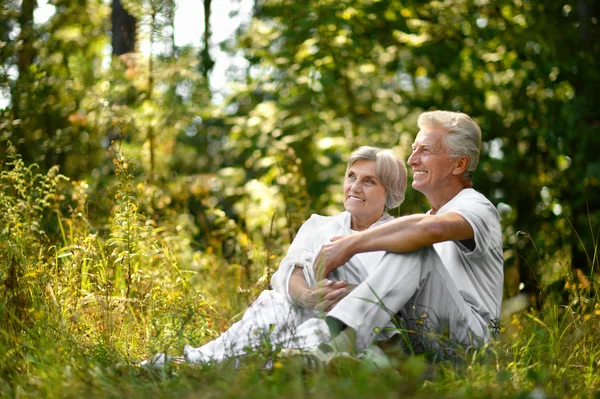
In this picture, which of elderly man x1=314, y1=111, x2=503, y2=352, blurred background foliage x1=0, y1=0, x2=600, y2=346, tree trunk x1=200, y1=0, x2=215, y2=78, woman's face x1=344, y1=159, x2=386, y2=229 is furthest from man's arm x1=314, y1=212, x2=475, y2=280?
tree trunk x1=200, y1=0, x2=215, y2=78

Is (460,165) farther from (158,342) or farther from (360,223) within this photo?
(158,342)

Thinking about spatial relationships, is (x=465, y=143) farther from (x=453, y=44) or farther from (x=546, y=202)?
(x=453, y=44)

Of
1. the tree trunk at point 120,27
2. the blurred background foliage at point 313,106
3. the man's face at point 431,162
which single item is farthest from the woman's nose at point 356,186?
the tree trunk at point 120,27

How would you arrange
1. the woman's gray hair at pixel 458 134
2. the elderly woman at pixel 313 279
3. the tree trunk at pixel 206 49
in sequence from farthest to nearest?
the tree trunk at pixel 206 49 < the woman's gray hair at pixel 458 134 < the elderly woman at pixel 313 279

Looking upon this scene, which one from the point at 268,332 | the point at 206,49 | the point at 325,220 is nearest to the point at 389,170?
the point at 325,220

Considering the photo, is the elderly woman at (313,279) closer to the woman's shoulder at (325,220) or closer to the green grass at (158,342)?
the woman's shoulder at (325,220)

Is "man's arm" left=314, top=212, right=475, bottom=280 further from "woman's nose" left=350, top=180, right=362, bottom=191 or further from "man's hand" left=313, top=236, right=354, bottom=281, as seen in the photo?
"woman's nose" left=350, top=180, right=362, bottom=191

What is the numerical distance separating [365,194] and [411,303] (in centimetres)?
65

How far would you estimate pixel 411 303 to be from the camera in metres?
3.02

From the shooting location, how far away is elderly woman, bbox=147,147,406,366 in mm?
2908

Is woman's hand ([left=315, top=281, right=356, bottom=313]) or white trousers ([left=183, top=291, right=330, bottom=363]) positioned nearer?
white trousers ([left=183, top=291, right=330, bottom=363])

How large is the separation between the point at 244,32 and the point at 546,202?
4219mm

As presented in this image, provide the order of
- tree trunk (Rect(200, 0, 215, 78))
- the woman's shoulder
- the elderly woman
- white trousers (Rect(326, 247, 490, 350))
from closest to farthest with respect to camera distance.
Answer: white trousers (Rect(326, 247, 490, 350)) < the elderly woman < the woman's shoulder < tree trunk (Rect(200, 0, 215, 78))

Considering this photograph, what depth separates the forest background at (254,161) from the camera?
129 inches
